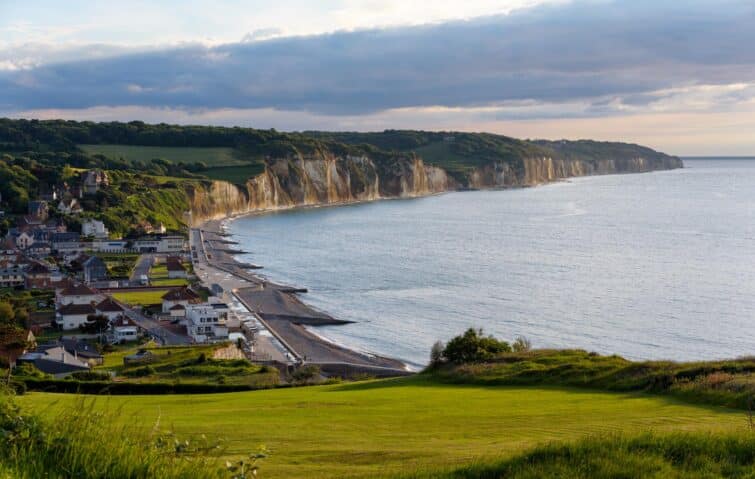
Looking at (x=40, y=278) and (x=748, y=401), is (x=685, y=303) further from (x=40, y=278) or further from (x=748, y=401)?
(x=40, y=278)

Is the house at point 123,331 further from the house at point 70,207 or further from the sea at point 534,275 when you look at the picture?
the house at point 70,207

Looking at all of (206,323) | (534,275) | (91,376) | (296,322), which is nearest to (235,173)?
(534,275)

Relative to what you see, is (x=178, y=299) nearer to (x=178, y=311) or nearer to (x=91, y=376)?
(x=178, y=311)

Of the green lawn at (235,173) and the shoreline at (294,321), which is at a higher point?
the green lawn at (235,173)

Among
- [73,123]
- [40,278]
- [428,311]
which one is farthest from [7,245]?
[73,123]

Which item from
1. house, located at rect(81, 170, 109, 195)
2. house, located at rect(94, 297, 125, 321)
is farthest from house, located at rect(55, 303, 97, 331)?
house, located at rect(81, 170, 109, 195)

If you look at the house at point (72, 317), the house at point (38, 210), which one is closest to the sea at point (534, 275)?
the house at point (72, 317)

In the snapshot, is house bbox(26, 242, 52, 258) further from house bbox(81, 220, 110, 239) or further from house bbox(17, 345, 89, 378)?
house bbox(17, 345, 89, 378)
